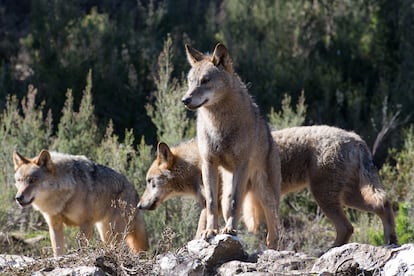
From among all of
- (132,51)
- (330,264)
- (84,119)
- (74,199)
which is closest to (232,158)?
(330,264)

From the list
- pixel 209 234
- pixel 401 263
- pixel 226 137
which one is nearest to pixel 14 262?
pixel 209 234

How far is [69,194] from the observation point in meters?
9.74

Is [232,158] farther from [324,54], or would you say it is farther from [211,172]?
[324,54]

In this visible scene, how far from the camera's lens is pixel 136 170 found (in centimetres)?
1209

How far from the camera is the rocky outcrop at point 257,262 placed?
264 inches

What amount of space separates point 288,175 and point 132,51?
8914 millimetres

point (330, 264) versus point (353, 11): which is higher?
point (353, 11)

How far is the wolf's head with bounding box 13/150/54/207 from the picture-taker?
31.2ft

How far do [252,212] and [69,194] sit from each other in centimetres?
205

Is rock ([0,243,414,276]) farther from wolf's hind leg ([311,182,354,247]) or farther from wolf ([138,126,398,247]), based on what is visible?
wolf's hind leg ([311,182,354,247])

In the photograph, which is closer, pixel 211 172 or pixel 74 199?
pixel 211 172

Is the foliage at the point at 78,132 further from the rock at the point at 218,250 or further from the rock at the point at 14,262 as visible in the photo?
the rock at the point at 218,250

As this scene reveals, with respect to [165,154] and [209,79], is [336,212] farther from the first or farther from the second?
[209,79]

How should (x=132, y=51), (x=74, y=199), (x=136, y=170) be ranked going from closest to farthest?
(x=74, y=199)
(x=136, y=170)
(x=132, y=51)
